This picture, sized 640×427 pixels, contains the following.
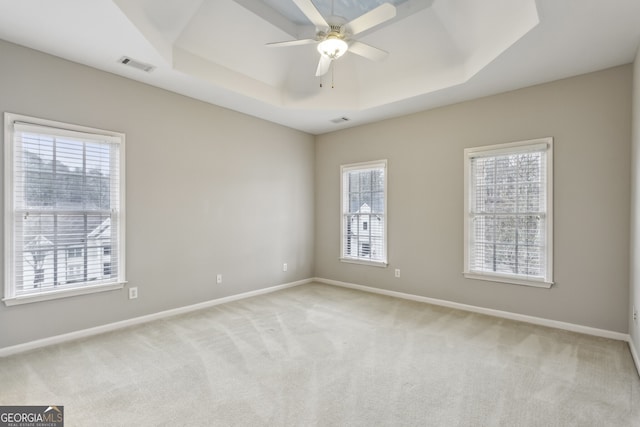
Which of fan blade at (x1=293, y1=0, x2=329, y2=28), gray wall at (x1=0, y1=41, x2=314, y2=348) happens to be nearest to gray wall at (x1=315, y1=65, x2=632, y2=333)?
gray wall at (x1=0, y1=41, x2=314, y2=348)

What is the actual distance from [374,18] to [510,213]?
281cm

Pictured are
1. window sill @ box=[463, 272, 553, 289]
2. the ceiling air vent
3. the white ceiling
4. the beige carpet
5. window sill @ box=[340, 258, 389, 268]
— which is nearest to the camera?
the beige carpet

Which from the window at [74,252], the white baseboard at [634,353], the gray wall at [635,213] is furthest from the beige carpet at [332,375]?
the window at [74,252]

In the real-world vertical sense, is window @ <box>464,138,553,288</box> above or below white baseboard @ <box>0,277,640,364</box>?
above

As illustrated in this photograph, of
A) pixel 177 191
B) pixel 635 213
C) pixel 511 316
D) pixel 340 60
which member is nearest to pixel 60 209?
pixel 177 191

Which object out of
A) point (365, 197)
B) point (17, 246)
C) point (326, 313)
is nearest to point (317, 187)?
point (365, 197)

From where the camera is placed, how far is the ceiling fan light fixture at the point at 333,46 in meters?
2.68

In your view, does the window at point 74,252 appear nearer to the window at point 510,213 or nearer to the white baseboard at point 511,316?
the white baseboard at point 511,316

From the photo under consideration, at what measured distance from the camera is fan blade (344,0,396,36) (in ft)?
7.88

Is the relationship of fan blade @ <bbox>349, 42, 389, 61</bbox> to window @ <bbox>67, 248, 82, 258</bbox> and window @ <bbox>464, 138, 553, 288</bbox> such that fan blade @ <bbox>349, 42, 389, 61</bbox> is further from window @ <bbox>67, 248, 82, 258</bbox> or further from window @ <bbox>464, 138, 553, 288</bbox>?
window @ <bbox>67, 248, 82, 258</bbox>

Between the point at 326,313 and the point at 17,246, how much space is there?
128 inches

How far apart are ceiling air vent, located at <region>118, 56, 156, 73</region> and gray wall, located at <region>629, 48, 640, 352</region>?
4686mm

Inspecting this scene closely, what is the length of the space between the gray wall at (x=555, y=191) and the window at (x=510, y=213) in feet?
0.33

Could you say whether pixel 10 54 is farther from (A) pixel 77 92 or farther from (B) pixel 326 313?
(B) pixel 326 313
